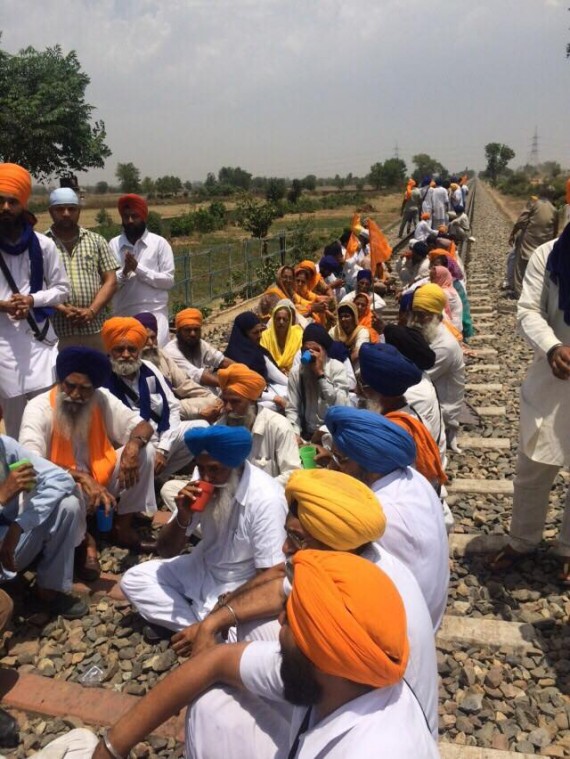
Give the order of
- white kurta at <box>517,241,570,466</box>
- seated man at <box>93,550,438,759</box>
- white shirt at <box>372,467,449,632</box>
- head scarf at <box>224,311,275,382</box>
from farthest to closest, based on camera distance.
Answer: head scarf at <box>224,311,275,382</box> → white kurta at <box>517,241,570,466</box> → white shirt at <box>372,467,449,632</box> → seated man at <box>93,550,438,759</box>

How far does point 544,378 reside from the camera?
3.35m

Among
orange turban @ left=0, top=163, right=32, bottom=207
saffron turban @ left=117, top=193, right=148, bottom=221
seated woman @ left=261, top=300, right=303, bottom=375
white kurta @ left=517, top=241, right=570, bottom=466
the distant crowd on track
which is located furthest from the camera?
seated woman @ left=261, top=300, right=303, bottom=375

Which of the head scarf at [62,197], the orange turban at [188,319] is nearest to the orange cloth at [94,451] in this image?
the head scarf at [62,197]

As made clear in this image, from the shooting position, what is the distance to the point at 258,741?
1998 millimetres

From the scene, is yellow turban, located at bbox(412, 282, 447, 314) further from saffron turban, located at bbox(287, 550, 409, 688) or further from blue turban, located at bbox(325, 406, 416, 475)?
saffron turban, located at bbox(287, 550, 409, 688)

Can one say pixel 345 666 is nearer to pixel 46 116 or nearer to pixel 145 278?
pixel 145 278

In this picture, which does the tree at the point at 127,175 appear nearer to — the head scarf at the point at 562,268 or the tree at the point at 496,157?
the tree at the point at 496,157

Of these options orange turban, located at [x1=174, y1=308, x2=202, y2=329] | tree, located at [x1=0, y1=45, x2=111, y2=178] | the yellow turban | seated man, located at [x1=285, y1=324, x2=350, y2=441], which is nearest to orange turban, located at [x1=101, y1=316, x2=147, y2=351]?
orange turban, located at [x1=174, y1=308, x2=202, y2=329]

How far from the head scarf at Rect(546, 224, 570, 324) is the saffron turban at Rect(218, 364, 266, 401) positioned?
5.81ft

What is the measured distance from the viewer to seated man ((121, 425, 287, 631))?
114 inches

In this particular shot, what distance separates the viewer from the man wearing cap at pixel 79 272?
14.4 feet

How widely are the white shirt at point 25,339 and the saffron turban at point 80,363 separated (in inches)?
14.6

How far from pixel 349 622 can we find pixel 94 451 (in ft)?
8.49

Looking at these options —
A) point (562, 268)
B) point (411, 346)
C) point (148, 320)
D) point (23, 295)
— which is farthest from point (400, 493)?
point (148, 320)
